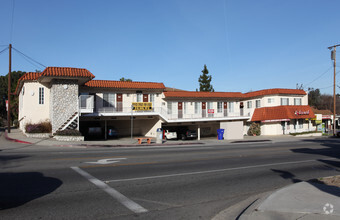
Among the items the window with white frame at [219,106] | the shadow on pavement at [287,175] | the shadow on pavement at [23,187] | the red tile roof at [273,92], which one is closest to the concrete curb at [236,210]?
the shadow on pavement at [287,175]

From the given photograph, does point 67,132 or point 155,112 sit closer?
point 67,132

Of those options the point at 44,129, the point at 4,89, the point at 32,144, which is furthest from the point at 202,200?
the point at 4,89

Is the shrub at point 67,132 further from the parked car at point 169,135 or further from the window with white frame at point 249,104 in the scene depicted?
the window with white frame at point 249,104

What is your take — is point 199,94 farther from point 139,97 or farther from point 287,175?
point 287,175

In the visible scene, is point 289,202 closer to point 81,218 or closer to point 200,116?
point 81,218

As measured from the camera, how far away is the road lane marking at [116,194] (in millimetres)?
6303

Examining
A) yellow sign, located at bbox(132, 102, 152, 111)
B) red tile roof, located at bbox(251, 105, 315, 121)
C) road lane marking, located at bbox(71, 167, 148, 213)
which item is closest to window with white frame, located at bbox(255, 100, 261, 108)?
red tile roof, located at bbox(251, 105, 315, 121)

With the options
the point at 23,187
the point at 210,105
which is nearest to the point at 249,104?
the point at 210,105

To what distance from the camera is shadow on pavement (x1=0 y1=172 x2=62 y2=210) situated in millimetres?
6520

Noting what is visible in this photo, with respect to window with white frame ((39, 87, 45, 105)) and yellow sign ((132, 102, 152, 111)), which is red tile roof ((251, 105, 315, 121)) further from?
window with white frame ((39, 87, 45, 105))

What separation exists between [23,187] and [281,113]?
125 feet

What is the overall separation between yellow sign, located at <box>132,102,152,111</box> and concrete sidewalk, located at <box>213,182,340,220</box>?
2582 cm

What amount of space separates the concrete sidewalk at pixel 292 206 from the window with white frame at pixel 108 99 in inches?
A: 1095

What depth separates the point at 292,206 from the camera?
6.17m
